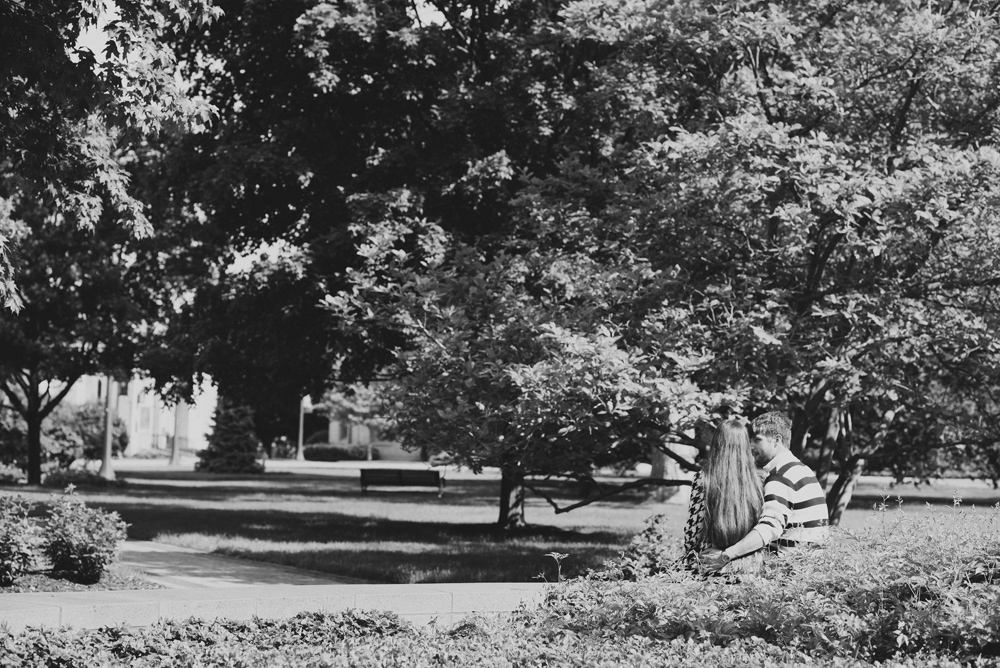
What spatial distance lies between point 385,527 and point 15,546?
9196 millimetres

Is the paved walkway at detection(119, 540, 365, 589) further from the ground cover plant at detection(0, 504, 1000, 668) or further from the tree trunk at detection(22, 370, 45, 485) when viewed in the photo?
the tree trunk at detection(22, 370, 45, 485)

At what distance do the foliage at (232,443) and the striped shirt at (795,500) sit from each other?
40067mm

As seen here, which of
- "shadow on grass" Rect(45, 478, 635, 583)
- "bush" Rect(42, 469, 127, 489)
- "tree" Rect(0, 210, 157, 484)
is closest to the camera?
"shadow on grass" Rect(45, 478, 635, 583)

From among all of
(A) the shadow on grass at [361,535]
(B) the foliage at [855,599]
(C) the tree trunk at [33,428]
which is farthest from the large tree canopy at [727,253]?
(C) the tree trunk at [33,428]

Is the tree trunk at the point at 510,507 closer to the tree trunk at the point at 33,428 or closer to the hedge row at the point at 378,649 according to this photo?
the hedge row at the point at 378,649

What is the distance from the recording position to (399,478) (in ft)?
92.7

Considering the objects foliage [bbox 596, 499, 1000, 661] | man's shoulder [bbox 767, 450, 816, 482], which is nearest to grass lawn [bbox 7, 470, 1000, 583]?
man's shoulder [bbox 767, 450, 816, 482]

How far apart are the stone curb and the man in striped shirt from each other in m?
1.56

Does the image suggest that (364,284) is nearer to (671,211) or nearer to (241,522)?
(671,211)

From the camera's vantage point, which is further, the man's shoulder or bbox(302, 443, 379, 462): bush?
bbox(302, 443, 379, 462): bush

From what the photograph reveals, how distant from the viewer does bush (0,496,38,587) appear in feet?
31.7

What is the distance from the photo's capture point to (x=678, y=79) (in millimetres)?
11805

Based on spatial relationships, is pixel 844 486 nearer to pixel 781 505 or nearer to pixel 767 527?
pixel 781 505

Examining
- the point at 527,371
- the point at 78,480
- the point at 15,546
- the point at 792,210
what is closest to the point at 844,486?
the point at 792,210
